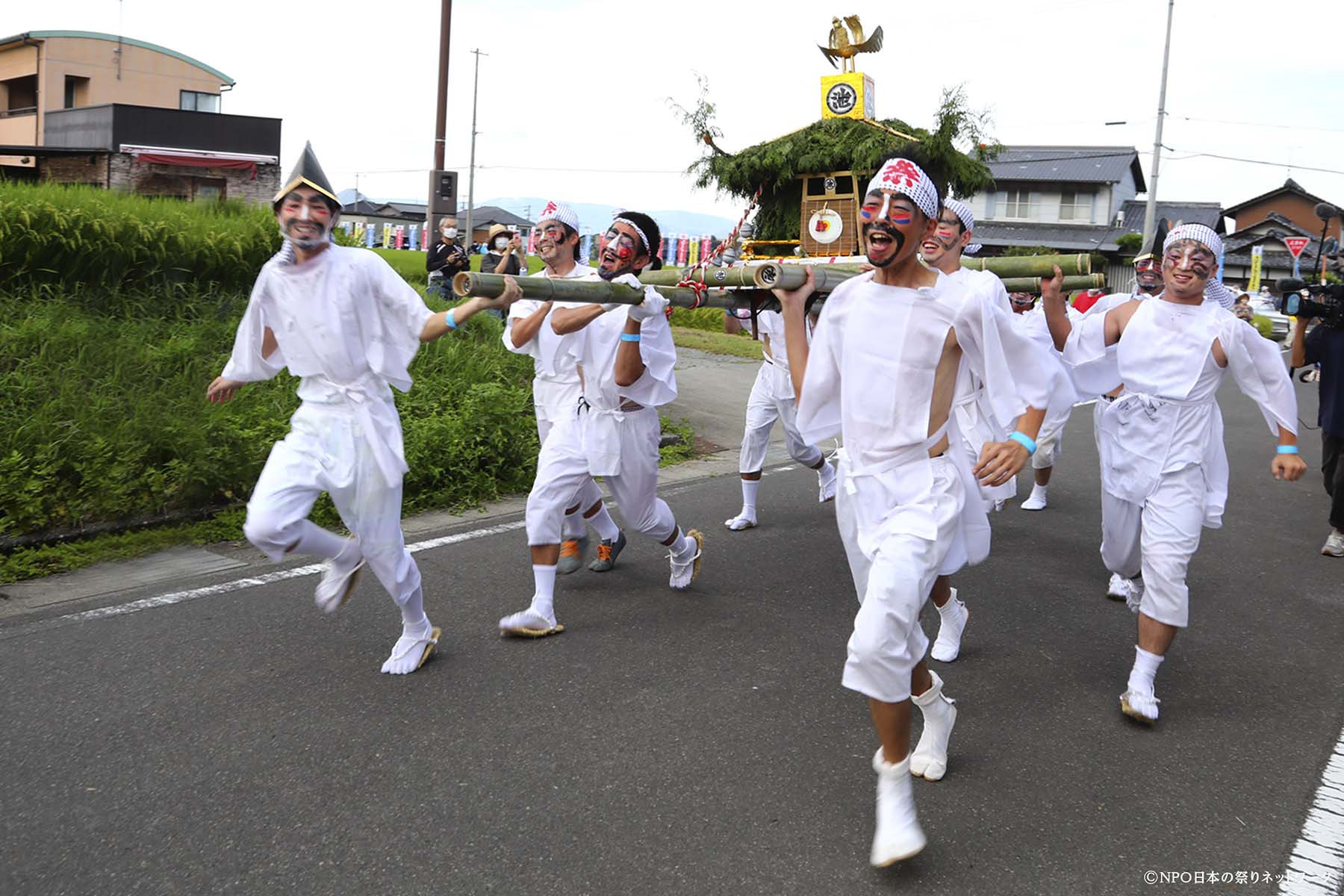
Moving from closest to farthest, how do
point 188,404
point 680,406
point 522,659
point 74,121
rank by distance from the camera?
1. point 522,659
2. point 188,404
3. point 680,406
4. point 74,121

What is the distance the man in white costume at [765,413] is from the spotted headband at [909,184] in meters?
3.89

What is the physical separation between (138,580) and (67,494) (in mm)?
1044

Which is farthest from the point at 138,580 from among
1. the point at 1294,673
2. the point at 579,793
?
the point at 1294,673

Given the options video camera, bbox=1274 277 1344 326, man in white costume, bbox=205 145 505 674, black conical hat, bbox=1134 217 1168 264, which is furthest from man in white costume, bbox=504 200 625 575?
video camera, bbox=1274 277 1344 326

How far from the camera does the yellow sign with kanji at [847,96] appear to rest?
11.4 meters

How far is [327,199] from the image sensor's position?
454 centimetres

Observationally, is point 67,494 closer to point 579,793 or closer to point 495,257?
point 579,793

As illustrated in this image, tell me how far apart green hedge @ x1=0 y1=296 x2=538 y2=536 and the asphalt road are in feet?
4.21

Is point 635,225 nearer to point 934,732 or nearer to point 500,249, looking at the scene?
point 934,732

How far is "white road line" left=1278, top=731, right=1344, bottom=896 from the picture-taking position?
3.21m

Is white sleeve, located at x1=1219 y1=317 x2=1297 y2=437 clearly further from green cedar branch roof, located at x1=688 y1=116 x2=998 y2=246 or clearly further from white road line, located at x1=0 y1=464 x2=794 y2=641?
green cedar branch roof, located at x1=688 y1=116 x2=998 y2=246

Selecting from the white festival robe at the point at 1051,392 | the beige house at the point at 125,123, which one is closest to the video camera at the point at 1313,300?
the white festival robe at the point at 1051,392

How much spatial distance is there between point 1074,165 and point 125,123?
36.1 meters

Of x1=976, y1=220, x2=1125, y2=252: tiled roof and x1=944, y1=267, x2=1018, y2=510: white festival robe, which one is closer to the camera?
x1=944, y1=267, x2=1018, y2=510: white festival robe
